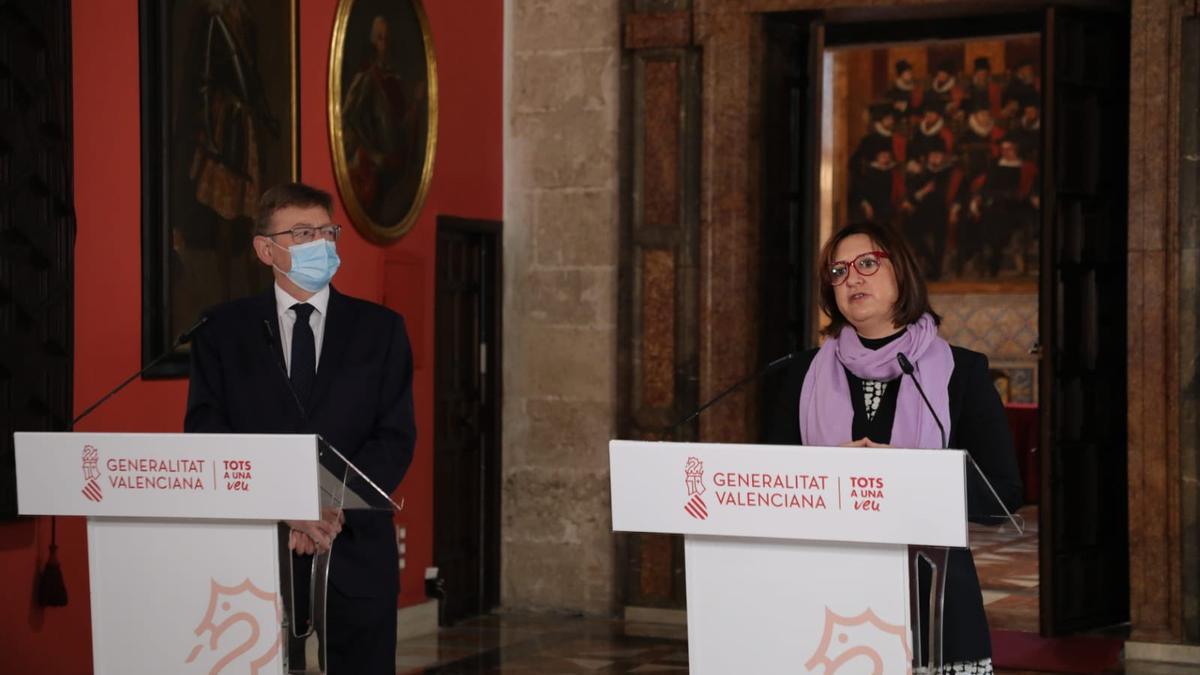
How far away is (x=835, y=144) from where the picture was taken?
58.5ft

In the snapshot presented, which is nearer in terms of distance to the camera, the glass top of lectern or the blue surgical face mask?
the glass top of lectern

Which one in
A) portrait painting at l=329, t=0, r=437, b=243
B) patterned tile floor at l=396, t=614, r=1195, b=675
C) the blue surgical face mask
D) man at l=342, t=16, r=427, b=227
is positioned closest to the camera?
the blue surgical face mask

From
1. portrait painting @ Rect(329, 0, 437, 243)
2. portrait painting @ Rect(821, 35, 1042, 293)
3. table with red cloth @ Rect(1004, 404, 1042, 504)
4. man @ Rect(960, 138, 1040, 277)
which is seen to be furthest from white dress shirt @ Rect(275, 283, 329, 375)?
man @ Rect(960, 138, 1040, 277)

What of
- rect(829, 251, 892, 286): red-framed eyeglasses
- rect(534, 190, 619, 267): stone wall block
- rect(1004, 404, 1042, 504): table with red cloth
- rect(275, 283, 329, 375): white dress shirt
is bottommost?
rect(1004, 404, 1042, 504): table with red cloth

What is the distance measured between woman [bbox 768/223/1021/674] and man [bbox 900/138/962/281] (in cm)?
1387

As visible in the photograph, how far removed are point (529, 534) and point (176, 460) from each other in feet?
18.8

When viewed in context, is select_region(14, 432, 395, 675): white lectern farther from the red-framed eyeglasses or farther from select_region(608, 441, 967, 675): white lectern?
the red-framed eyeglasses

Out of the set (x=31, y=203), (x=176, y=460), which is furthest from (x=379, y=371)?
(x=31, y=203)

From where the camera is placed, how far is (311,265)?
403cm

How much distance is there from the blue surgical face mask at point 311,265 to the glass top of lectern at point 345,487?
66 centimetres

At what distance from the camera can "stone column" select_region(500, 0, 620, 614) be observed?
29.4 feet

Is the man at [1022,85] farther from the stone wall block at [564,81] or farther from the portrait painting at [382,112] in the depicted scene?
the portrait painting at [382,112]

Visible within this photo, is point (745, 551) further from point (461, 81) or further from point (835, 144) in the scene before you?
point (835, 144)

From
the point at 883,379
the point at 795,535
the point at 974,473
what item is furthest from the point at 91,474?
the point at 974,473
